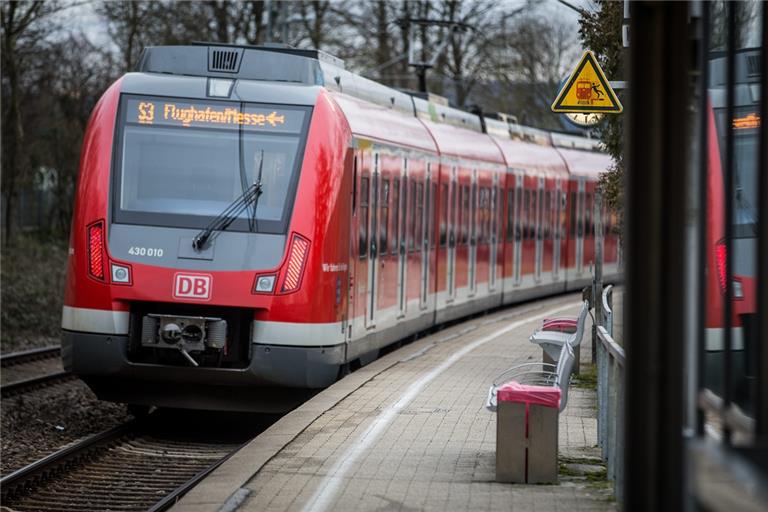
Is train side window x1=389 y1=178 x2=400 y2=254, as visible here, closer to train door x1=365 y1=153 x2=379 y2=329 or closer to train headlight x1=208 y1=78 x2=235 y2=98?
train door x1=365 y1=153 x2=379 y2=329

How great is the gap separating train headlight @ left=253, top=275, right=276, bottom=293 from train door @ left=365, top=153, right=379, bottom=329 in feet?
8.56

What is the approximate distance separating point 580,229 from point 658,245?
94.9 ft

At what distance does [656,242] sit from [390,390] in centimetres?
884

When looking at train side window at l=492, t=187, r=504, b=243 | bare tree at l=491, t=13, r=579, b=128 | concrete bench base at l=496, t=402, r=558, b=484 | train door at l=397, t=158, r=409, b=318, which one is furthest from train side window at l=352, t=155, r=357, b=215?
bare tree at l=491, t=13, r=579, b=128

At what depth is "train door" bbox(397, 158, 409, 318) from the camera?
18.2m

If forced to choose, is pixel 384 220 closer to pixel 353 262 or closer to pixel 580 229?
pixel 353 262

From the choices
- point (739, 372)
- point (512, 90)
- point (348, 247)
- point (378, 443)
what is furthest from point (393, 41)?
point (739, 372)

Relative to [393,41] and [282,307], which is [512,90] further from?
[282,307]

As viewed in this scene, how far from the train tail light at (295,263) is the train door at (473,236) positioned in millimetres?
10078

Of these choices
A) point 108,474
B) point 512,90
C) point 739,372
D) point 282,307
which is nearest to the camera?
point 739,372

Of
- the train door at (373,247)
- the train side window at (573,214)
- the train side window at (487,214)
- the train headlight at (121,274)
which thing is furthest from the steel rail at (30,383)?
the train side window at (573,214)

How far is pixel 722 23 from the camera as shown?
6.12 meters

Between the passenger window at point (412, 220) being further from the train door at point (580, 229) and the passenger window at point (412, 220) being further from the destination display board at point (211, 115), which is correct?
the train door at point (580, 229)

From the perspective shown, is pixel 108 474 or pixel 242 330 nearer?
pixel 108 474
